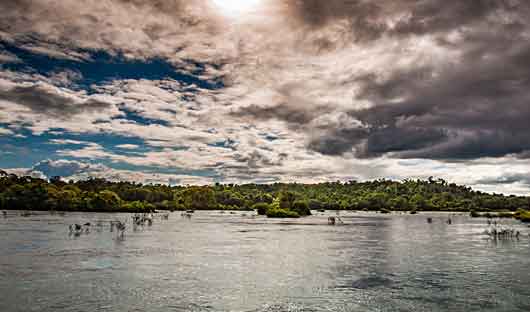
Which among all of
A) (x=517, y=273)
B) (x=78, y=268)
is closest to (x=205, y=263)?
(x=78, y=268)

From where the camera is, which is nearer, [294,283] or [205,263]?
[294,283]

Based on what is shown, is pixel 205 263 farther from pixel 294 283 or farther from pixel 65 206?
pixel 65 206

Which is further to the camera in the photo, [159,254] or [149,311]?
[159,254]

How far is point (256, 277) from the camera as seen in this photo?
33.6m

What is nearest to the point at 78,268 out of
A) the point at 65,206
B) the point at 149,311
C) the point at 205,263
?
the point at 205,263

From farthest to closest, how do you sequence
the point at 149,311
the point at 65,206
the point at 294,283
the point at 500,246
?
the point at 65,206
the point at 500,246
the point at 294,283
the point at 149,311

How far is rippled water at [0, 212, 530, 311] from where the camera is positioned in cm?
2542

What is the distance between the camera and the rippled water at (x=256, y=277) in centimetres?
2542

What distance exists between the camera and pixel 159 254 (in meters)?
45.2

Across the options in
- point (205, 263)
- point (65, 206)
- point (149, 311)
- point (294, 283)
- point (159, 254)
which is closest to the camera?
point (149, 311)

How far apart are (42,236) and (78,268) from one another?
93.3 feet

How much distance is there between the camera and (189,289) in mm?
28938

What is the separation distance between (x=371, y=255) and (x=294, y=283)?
1764 centimetres

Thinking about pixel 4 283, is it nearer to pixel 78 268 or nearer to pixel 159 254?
pixel 78 268
